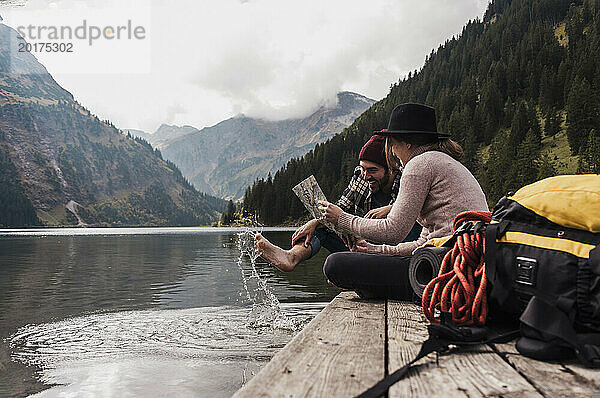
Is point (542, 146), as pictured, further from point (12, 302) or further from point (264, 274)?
point (12, 302)

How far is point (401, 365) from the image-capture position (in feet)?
8.33

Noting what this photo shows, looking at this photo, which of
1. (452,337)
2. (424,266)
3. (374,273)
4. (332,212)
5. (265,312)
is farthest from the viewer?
(265,312)

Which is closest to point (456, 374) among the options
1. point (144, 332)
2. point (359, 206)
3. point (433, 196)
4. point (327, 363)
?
point (327, 363)

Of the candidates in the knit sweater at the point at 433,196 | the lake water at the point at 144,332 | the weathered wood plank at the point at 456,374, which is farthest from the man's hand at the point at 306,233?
the weathered wood plank at the point at 456,374

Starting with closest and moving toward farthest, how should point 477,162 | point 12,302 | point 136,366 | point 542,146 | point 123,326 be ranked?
1. point 136,366
2. point 123,326
3. point 12,302
4. point 542,146
5. point 477,162

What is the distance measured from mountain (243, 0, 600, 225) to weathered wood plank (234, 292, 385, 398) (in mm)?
103468

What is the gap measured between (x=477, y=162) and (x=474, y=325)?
124 meters

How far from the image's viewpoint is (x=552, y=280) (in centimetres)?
279

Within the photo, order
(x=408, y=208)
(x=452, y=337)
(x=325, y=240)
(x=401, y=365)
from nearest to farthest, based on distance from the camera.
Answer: (x=401, y=365), (x=452, y=337), (x=408, y=208), (x=325, y=240)

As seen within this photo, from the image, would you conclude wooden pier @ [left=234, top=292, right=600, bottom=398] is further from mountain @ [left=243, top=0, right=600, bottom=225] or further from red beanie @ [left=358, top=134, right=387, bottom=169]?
mountain @ [left=243, top=0, right=600, bottom=225]

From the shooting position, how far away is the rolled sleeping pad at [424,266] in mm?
3795

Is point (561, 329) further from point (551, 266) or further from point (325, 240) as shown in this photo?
point (325, 240)

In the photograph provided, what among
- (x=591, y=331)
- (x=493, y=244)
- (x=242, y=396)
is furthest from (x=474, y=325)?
(x=242, y=396)

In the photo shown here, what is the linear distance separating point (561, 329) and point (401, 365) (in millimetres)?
837
